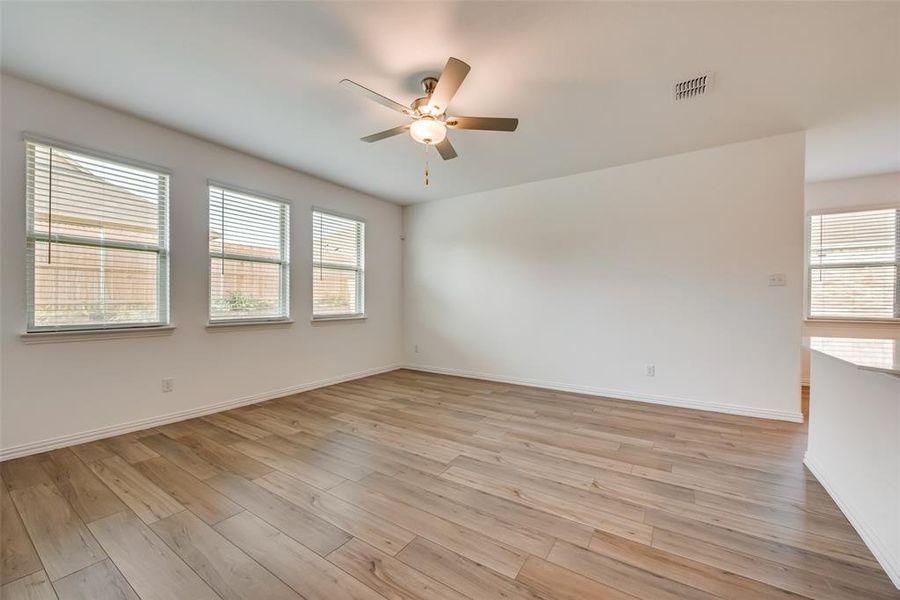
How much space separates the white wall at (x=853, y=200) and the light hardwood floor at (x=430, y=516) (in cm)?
227

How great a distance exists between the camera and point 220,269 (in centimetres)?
353

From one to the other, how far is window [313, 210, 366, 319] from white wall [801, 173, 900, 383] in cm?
557

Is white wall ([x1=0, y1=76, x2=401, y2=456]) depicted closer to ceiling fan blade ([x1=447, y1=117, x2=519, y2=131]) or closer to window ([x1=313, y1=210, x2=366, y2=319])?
window ([x1=313, y1=210, x2=366, y2=319])

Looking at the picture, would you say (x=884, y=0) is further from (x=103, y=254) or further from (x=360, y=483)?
(x=103, y=254)

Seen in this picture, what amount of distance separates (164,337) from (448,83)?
3.22m

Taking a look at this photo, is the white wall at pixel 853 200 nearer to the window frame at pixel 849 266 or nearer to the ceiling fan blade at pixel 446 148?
the window frame at pixel 849 266

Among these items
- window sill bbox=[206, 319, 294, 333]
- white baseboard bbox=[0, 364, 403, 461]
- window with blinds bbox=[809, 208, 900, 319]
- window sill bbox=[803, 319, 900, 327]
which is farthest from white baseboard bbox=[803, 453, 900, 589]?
window sill bbox=[206, 319, 294, 333]

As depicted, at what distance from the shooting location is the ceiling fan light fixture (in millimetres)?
2299

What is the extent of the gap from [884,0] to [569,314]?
10.2ft

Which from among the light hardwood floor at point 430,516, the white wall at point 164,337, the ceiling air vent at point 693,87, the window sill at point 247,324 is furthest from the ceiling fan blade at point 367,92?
the window sill at point 247,324

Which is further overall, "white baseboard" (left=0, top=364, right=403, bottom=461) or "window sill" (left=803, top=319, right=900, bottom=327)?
"window sill" (left=803, top=319, right=900, bottom=327)

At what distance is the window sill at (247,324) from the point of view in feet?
11.3

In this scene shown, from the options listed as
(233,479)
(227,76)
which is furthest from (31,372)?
(227,76)

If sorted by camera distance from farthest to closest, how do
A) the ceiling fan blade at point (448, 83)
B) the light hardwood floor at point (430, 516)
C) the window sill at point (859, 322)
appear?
1. the window sill at point (859, 322)
2. the ceiling fan blade at point (448, 83)
3. the light hardwood floor at point (430, 516)
